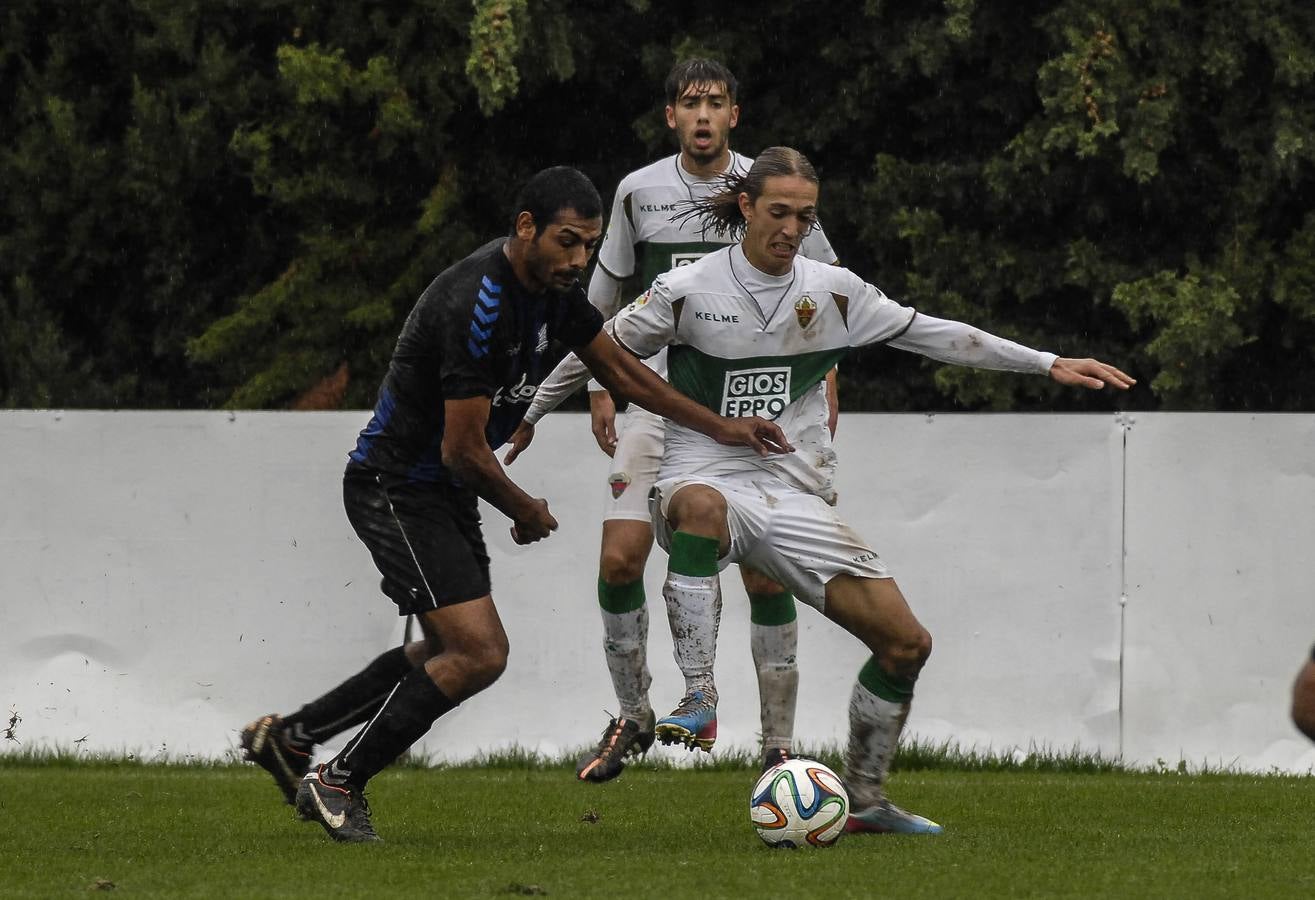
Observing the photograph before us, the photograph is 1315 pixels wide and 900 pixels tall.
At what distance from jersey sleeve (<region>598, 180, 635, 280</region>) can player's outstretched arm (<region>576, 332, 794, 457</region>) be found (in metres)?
1.28

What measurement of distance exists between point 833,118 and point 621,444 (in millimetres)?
8317

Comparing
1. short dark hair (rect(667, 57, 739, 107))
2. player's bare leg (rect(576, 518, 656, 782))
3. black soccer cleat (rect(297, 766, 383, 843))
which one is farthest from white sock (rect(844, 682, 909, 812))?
short dark hair (rect(667, 57, 739, 107))

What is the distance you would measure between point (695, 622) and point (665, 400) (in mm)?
754

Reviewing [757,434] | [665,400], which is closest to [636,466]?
[665,400]

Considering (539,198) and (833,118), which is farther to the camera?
(833,118)

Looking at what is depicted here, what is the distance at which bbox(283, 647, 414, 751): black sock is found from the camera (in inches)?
263

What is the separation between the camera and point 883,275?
15188 millimetres

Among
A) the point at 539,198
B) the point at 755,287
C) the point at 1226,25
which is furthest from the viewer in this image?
the point at 1226,25

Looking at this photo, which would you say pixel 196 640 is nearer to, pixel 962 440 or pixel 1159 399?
pixel 962 440

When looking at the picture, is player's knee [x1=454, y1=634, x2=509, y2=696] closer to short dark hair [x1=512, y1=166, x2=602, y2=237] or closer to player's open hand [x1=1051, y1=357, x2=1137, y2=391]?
short dark hair [x1=512, y1=166, x2=602, y2=237]

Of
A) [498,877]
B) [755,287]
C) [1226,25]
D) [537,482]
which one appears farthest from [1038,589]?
[1226,25]

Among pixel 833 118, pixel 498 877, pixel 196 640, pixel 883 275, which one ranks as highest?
pixel 833 118

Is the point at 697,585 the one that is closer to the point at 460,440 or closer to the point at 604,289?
the point at 460,440

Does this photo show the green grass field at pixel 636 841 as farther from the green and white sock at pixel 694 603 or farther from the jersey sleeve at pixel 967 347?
the jersey sleeve at pixel 967 347
